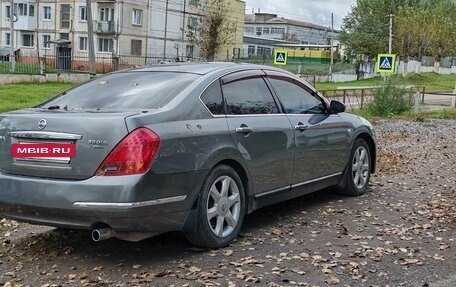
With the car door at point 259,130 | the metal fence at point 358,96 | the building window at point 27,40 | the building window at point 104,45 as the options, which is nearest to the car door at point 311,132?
the car door at point 259,130

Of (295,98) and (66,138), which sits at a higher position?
(295,98)

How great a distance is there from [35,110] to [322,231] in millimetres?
2808

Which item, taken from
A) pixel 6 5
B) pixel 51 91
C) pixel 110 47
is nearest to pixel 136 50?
pixel 110 47

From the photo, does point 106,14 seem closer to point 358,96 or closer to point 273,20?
point 358,96

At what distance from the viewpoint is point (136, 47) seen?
204ft

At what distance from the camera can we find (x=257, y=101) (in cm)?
588

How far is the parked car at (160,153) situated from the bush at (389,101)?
15099mm

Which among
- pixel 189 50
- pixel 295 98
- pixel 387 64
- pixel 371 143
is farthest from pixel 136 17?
pixel 295 98

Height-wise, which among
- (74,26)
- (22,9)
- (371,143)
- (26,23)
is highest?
(22,9)

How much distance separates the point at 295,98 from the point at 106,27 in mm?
56286

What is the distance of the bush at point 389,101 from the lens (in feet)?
68.2

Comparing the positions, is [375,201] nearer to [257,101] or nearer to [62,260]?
[257,101]

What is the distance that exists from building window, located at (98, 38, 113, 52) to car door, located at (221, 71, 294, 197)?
57185 mm

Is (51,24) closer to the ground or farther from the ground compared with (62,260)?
farther from the ground
